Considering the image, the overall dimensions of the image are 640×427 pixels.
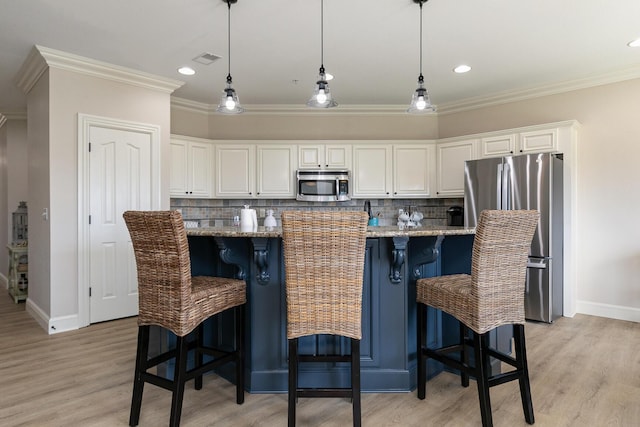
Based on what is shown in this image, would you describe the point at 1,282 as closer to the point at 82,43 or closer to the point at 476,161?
the point at 82,43

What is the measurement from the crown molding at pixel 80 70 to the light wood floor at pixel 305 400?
2.52 m

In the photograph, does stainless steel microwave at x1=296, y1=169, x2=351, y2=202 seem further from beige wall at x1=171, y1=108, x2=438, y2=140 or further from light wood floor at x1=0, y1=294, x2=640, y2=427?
light wood floor at x1=0, y1=294, x2=640, y2=427

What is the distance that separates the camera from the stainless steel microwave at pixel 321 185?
5.06 m

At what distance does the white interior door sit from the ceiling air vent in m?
1.02

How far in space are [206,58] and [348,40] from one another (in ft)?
4.61

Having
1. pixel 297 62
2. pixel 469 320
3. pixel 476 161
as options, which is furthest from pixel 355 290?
pixel 476 161

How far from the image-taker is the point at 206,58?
364cm

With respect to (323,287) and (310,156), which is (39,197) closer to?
(310,156)

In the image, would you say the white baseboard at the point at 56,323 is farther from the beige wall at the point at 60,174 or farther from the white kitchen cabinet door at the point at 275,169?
the white kitchen cabinet door at the point at 275,169

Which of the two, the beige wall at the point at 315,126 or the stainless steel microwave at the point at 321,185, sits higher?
the beige wall at the point at 315,126

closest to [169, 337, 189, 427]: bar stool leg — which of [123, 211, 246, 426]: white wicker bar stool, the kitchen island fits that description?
[123, 211, 246, 426]: white wicker bar stool

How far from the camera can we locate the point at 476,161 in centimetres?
424

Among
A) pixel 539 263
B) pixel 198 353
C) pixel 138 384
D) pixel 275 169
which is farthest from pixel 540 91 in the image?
pixel 138 384

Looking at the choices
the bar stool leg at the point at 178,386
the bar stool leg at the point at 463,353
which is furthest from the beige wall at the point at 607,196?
the bar stool leg at the point at 178,386
